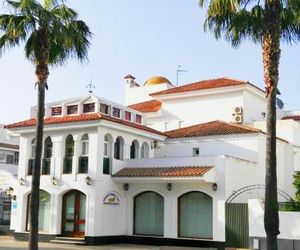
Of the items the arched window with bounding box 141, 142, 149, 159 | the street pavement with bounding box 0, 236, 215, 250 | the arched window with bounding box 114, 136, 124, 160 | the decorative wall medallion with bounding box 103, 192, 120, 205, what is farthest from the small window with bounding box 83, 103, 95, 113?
the street pavement with bounding box 0, 236, 215, 250

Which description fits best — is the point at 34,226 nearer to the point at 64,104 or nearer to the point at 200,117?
the point at 64,104

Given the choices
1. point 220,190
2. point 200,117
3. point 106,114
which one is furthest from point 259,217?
point 200,117

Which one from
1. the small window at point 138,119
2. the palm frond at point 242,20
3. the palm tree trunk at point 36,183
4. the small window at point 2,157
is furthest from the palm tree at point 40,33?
the small window at point 2,157

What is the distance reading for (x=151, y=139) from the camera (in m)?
30.5

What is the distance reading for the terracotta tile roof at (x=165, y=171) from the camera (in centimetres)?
2468

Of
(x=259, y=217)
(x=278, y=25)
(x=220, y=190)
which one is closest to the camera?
(x=278, y=25)

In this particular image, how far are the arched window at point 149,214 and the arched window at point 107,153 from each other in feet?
7.52

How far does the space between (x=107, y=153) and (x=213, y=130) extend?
6.94 meters

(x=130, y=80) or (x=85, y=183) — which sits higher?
(x=130, y=80)

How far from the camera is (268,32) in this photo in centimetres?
1686

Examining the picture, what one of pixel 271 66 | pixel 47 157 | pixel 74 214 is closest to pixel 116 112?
pixel 47 157

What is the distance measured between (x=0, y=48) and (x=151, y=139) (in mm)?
12649

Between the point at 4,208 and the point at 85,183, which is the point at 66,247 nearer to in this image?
the point at 85,183

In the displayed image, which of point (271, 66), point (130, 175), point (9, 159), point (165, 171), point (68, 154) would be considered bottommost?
point (130, 175)
